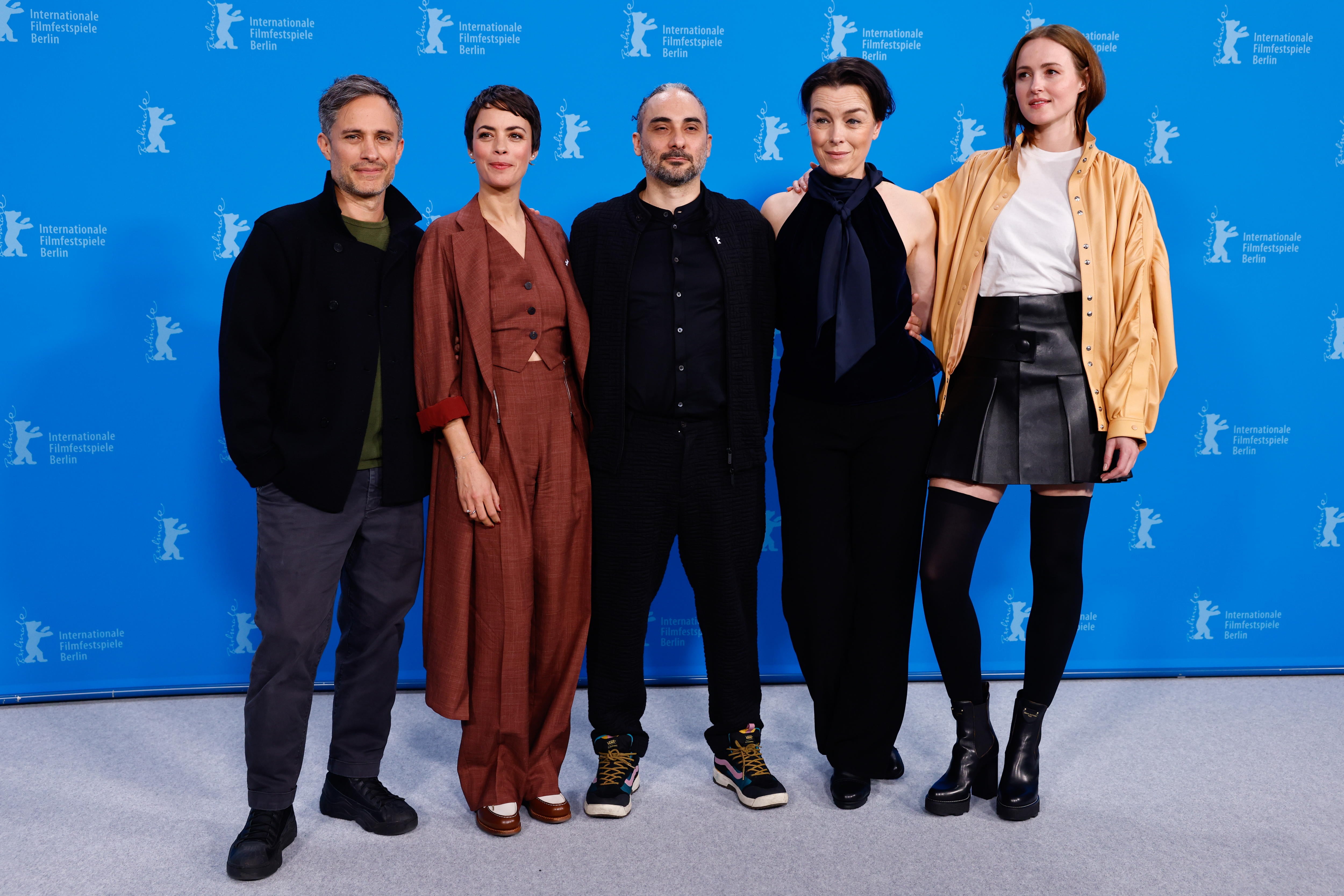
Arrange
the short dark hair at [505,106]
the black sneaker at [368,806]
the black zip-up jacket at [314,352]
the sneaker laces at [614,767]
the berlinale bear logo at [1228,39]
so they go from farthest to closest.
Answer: the berlinale bear logo at [1228,39], the sneaker laces at [614,767], the black sneaker at [368,806], the short dark hair at [505,106], the black zip-up jacket at [314,352]

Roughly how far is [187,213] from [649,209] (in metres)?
1.71

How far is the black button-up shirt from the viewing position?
2.20 meters

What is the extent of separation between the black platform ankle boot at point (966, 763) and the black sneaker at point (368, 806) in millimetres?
1332

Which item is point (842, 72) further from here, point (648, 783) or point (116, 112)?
point (116, 112)

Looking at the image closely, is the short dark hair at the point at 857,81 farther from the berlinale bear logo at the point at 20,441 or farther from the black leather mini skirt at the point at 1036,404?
the berlinale bear logo at the point at 20,441

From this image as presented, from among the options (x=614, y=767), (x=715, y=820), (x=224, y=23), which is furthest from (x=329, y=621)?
(x=224, y=23)

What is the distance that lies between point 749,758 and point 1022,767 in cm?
69

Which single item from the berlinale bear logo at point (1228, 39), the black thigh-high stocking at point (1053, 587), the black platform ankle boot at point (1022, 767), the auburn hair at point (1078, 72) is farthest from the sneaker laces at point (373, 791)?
the berlinale bear logo at point (1228, 39)

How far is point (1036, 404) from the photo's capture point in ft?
7.04

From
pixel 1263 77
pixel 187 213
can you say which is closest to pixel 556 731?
pixel 187 213

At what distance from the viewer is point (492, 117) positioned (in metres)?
2.07

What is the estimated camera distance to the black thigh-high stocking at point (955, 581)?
224 centimetres

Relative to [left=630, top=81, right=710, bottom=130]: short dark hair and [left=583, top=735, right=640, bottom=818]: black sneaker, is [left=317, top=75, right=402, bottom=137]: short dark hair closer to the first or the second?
[left=630, top=81, right=710, bottom=130]: short dark hair

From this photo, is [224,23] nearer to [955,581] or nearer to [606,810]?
[606,810]
